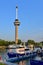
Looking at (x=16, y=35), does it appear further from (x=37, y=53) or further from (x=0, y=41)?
(x=37, y=53)

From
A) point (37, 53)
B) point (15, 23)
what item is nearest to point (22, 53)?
point (37, 53)

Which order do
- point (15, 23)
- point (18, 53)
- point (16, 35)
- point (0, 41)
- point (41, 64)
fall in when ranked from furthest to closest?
point (0, 41) < point (15, 23) < point (16, 35) < point (18, 53) < point (41, 64)

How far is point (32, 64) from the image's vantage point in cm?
2862

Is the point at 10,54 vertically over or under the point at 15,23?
under

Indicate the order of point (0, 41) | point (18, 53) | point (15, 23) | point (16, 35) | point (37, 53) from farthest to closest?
point (0, 41) → point (15, 23) → point (16, 35) → point (37, 53) → point (18, 53)

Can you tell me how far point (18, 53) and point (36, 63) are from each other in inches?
1078

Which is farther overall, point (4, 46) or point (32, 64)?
point (4, 46)

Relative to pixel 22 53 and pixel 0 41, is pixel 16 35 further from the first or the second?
pixel 22 53

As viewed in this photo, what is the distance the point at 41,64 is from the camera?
27625 mm

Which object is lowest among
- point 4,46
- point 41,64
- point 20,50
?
point 41,64

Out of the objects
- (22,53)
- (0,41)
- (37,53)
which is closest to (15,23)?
(0,41)

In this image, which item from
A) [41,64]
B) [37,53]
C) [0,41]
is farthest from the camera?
[0,41]

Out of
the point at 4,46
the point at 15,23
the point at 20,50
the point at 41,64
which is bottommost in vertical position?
the point at 41,64

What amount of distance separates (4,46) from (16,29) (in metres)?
28.3
